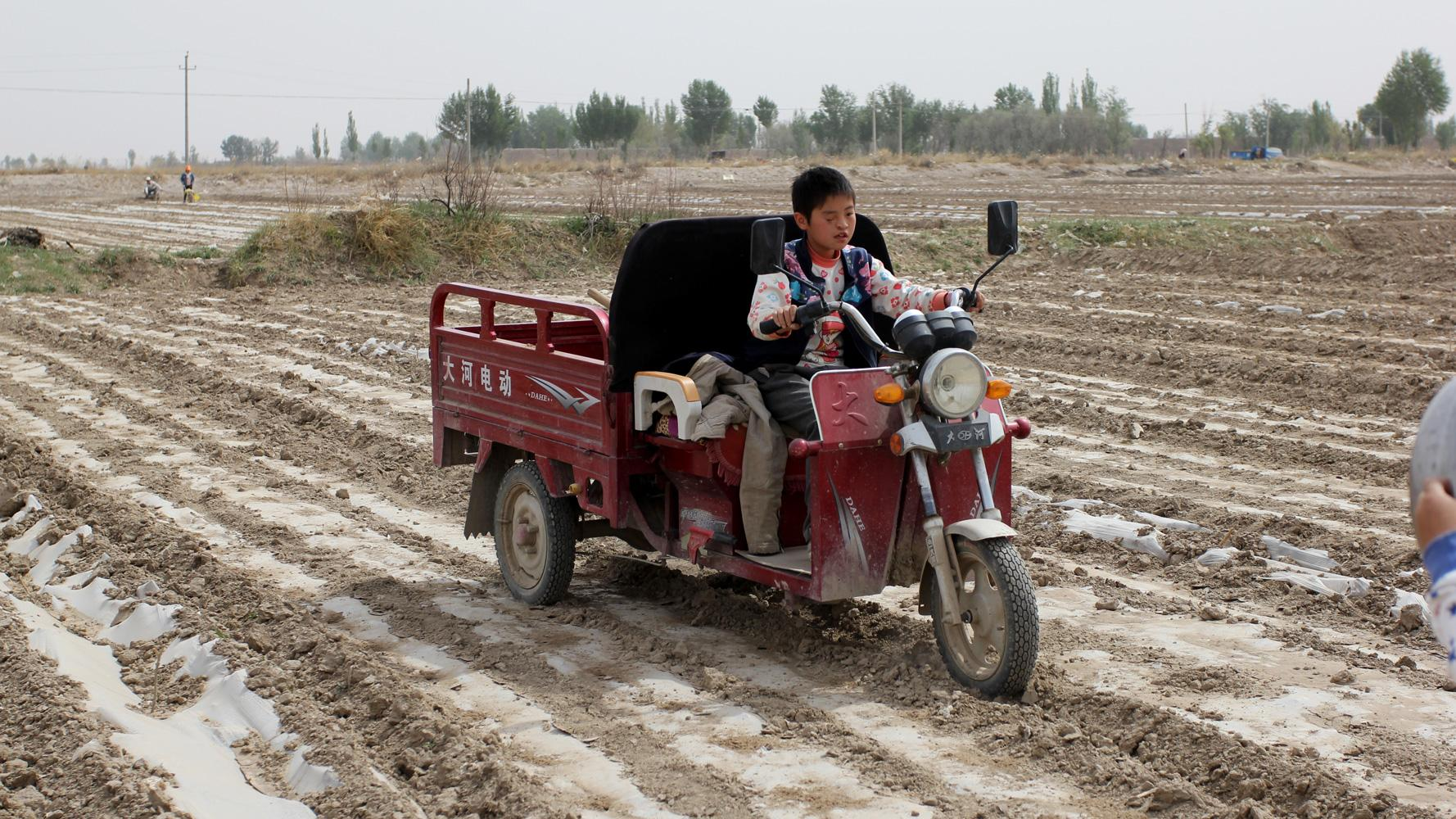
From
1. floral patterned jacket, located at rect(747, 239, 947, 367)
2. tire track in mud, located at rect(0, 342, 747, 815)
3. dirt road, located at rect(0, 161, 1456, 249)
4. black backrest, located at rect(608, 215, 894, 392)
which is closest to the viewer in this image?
floral patterned jacket, located at rect(747, 239, 947, 367)

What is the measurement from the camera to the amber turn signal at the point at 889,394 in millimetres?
4844

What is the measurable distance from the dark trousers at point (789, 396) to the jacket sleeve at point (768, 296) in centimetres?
21

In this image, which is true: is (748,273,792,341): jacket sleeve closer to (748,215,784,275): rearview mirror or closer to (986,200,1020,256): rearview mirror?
(748,215,784,275): rearview mirror

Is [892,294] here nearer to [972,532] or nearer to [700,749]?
[972,532]

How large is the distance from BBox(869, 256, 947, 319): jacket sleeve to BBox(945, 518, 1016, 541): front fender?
962 millimetres

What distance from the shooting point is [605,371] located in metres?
5.77

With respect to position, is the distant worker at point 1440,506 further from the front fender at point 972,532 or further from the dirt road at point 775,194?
the dirt road at point 775,194

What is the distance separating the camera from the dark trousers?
5.18 m

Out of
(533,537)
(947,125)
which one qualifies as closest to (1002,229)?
(533,537)

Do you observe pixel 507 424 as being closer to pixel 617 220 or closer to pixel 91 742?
pixel 91 742

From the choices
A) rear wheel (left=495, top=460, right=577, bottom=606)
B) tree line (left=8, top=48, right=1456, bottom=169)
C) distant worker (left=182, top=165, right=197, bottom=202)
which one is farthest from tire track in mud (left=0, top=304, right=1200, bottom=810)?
tree line (left=8, top=48, right=1456, bottom=169)

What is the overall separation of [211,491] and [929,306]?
4.73m

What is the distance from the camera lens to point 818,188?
5340 mm

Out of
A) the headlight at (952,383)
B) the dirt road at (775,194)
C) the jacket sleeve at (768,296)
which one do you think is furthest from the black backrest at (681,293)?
the dirt road at (775,194)
